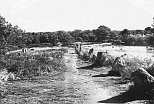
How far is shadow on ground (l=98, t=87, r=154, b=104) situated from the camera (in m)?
16.9

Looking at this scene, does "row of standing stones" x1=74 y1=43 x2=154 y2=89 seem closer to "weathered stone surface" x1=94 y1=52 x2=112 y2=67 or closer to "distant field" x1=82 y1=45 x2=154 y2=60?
"weathered stone surface" x1=94 y1=52 x2=112 y2=67

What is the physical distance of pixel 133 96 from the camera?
17.9 meters

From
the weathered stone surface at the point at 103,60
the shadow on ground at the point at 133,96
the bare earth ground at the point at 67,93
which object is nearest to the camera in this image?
the shadow on ground at the point at 133,96

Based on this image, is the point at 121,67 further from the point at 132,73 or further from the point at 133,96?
the point at 133,96

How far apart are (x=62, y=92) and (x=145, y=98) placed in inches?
237

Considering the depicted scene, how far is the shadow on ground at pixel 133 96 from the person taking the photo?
1686 cm

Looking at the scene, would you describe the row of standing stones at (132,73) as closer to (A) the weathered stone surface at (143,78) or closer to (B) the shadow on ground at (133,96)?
(A) the weathered stone surface at (143,78)

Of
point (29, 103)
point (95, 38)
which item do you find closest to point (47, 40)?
point (95, 38)

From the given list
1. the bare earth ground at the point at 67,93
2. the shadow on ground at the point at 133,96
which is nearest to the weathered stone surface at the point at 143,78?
the shadow on ground at the point at 133,96

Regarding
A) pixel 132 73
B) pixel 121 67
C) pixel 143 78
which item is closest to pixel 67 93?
pixel 132 73

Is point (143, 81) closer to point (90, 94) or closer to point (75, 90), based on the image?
point (90, 94)

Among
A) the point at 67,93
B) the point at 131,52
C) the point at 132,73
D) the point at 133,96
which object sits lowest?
the point at 67,93

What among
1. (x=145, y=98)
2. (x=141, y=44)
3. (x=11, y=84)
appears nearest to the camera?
(x=145, y=98)

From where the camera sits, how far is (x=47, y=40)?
13475 centimetres
